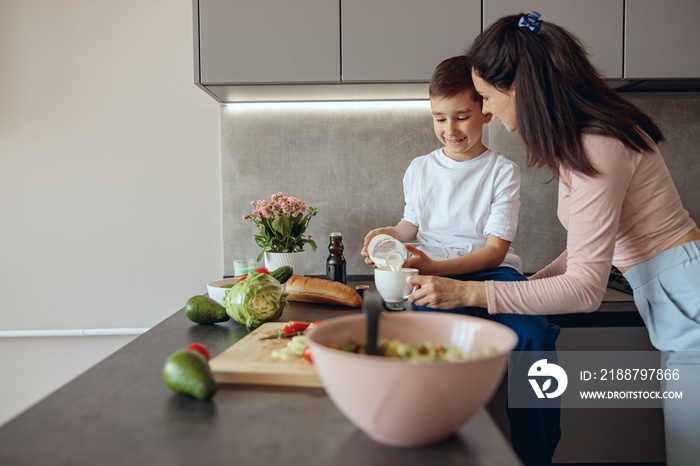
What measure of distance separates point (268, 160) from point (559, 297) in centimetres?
142

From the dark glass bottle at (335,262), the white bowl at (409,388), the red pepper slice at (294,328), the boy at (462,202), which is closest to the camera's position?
the white bowl at (409,388)

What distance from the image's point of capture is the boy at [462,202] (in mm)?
1362

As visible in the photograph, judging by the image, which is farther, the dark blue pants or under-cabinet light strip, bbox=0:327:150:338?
under-cabinet light strip, bbox=0:327:150:338

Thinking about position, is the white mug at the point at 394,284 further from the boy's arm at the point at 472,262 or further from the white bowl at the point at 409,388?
the white bowl at the point at 409,388

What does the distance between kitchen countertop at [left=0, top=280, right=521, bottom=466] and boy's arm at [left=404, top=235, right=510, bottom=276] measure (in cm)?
70

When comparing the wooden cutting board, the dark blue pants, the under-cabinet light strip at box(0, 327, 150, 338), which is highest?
the wooden cutting board

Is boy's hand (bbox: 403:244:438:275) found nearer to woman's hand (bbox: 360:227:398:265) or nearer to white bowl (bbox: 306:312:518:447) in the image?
woman's hand (bbox: 360:227:398:265)

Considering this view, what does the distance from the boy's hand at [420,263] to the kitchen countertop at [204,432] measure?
624 millimetres

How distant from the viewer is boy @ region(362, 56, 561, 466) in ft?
4.47

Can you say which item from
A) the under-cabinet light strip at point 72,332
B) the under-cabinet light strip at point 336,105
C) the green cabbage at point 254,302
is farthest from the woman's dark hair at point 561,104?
the under-cabinet light strip at point 72,332

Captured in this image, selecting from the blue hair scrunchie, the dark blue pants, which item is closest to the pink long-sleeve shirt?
the dark blue pants

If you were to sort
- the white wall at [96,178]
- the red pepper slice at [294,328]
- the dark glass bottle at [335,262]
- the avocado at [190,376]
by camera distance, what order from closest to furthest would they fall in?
1. the avocado at [190,376]
2. the red pepper slice at [294,328]
3. the dark glass bottle at [335,262]
4. the white wall at [96,178]

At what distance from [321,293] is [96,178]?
134cm

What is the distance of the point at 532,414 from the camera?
1.10 metres
